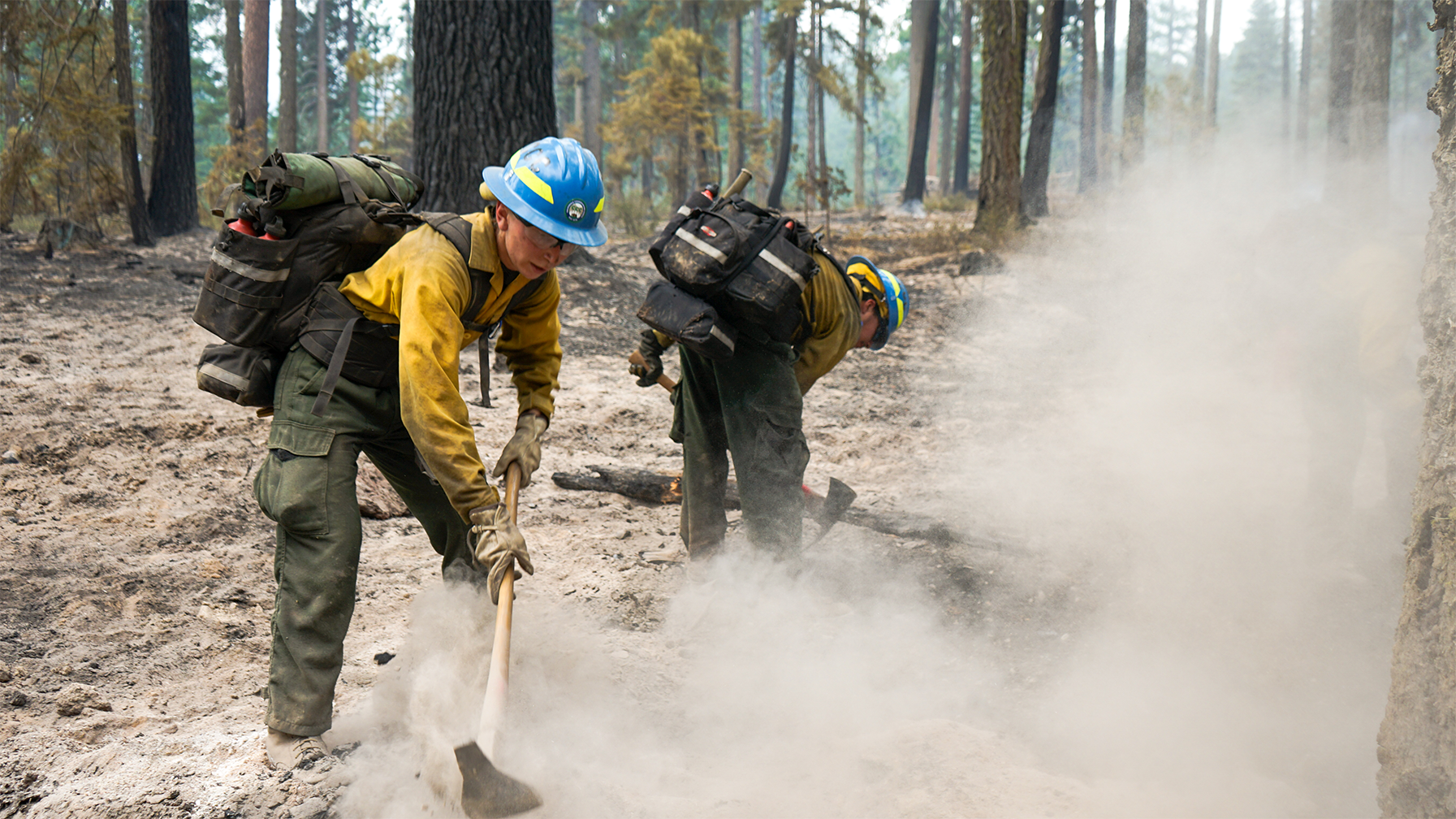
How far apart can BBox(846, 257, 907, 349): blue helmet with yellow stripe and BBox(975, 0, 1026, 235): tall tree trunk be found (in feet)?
23.7

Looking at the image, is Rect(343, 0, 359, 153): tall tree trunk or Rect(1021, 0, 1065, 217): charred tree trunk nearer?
Rect(1021, 0, 1065, 217): charred tree trunk

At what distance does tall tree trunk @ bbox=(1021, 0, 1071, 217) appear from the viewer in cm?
1340

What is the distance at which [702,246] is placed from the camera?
11.0 ft

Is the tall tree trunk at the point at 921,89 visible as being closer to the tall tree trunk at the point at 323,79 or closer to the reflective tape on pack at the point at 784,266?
the reflective tape on pack at the point at 784,266

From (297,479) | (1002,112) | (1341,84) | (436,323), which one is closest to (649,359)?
(436,323)

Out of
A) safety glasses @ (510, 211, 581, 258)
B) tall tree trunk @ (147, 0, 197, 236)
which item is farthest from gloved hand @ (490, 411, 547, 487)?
tall tree trunk @ (147, 0, 197, 236)

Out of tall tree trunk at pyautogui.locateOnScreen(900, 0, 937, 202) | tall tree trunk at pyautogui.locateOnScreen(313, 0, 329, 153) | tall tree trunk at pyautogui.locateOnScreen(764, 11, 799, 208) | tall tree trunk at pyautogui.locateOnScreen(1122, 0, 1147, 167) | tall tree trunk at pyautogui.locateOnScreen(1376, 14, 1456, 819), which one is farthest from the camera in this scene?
tall tree trunk at pyautogui.locateOnScreen(313, 0, 329, 153)

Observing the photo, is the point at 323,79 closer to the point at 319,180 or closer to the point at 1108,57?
the point at 1108,57

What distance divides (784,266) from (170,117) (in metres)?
10.6

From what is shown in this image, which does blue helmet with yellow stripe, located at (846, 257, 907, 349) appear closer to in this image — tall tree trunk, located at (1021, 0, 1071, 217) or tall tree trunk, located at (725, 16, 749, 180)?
tall tree trunk, located at (1021, 0, 1071, 217)

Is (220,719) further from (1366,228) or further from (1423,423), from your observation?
(1366,228)

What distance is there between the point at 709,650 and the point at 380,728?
1292 millimetres

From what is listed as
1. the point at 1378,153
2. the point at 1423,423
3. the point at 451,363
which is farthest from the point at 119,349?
the point at 1378,153

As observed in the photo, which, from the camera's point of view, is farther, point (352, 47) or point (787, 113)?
point (352, 47)
